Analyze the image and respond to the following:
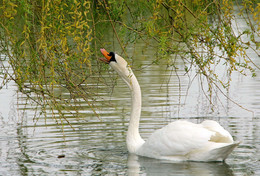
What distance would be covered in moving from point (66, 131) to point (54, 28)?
3.28 metres

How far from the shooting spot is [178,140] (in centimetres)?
703

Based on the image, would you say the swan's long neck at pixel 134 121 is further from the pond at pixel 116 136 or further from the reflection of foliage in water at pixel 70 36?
the reflection of foliage in water at pixel 70 36

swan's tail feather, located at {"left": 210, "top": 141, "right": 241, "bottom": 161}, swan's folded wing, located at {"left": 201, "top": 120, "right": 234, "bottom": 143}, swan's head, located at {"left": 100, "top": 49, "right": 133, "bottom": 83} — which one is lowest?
swan's tail feather, located at {"left": 210, "top": 141, "right": 241, "bottom": 161}

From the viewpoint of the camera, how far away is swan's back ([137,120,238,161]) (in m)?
6.89

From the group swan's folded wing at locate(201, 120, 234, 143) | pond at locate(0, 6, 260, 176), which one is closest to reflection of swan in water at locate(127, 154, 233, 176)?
pond at locate(0, 6, 260, 176)

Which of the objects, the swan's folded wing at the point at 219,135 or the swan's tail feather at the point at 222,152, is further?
the swan's folded wing at the point at 219,135

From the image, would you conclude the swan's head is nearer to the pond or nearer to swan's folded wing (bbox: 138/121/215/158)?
the pond

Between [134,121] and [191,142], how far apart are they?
124cm

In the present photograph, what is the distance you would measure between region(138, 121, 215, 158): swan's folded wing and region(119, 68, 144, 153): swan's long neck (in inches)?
14.9

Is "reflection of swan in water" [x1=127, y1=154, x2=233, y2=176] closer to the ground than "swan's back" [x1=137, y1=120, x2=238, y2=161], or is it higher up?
closer to the ground

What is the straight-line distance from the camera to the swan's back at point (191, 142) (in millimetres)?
6891

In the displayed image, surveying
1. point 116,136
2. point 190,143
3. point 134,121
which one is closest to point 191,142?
point 190,143

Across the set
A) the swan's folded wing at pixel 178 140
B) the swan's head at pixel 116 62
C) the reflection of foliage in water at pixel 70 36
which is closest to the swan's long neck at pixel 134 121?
the swan's head at pixel 116 62

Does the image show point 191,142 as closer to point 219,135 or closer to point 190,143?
point 190,143
